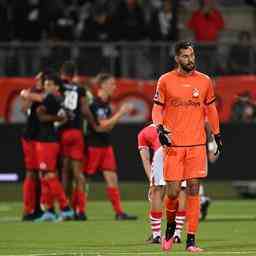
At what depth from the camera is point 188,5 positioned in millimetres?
30234

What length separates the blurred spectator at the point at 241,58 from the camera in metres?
26.8

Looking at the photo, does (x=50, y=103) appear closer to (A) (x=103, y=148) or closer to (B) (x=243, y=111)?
(A) (x=103, y=148)

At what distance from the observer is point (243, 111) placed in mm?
26266

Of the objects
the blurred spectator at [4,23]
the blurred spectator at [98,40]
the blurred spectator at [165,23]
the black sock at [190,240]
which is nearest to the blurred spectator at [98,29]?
the blurred spectator at [98,40]

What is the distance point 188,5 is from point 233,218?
10.2 m

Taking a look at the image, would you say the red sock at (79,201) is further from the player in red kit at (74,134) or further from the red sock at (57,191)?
the red sock at (57,191)

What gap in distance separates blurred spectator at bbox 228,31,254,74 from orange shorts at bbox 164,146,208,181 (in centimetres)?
1210

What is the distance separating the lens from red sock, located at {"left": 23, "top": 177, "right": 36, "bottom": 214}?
21.1 m

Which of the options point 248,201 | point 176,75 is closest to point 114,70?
→ point 248,201

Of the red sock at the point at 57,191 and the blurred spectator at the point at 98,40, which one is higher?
the blurred spectator at the point at 98,40

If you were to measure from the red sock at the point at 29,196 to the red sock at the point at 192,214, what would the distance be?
662 cm

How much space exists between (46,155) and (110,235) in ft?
10.8

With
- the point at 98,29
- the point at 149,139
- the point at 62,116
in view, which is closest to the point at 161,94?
the point at 149,139

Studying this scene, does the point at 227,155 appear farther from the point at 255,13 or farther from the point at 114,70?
the point at 255,13
